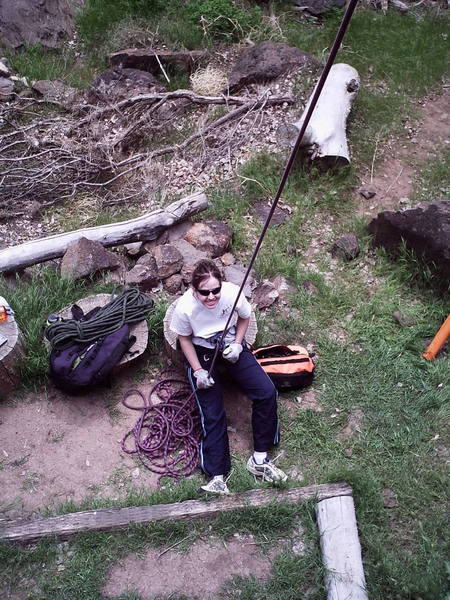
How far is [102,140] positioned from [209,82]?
1.44 m

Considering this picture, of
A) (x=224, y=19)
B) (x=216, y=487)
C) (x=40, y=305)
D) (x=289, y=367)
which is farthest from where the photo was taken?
(x=224, y=19)

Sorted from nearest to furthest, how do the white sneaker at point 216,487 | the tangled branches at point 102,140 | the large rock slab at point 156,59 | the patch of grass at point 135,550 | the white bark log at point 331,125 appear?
the patch of grass at point 135,550, the white sneaker at point 216,487, the white bark log at point 331,125, the tangled branches at point 102,140, the large rock slab at point 156,59

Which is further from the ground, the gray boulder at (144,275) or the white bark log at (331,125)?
the white bark log at (331,125)

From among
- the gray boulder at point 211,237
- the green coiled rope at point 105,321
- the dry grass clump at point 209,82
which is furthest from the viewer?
the dry grass clump at point 209,82

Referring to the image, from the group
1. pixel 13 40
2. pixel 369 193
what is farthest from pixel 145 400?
pixel 13 40

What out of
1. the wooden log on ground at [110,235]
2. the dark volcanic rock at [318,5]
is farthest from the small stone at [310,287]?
the dark volcanic rock at [318,5]

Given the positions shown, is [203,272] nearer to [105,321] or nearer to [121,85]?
[105,321]

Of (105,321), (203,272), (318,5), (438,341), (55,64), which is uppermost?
(203,272)

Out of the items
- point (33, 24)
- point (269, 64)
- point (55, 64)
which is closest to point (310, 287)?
point (269, 64)

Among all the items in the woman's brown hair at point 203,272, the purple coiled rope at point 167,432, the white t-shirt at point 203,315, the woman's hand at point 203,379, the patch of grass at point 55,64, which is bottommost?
the patch of grass at point 55,64

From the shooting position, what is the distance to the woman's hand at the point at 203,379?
366 cm

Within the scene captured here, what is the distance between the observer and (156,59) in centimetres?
723

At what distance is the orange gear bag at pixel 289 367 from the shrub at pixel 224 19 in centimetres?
498

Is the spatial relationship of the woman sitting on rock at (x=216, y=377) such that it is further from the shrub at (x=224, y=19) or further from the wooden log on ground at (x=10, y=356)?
the shrub at (x=224, y=19)
